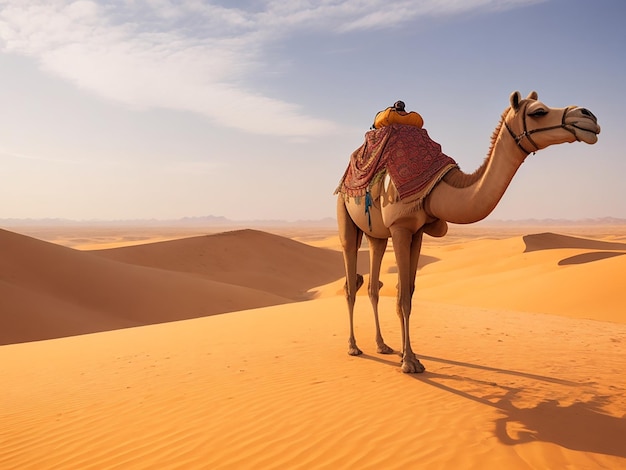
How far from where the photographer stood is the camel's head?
4.27 metres

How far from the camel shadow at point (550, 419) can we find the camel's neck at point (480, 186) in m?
2.05

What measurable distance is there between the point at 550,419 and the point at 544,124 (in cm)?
296

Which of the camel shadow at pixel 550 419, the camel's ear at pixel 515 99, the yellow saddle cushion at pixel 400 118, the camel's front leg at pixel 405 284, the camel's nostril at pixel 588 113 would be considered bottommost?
the camel shadow at pixel 550 419

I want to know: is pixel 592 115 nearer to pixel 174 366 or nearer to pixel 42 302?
pixel 174 366

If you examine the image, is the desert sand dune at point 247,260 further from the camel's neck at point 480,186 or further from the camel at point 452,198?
the camel's neck at point 480,186

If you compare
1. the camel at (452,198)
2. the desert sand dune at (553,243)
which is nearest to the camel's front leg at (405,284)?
the camel at (452,198)

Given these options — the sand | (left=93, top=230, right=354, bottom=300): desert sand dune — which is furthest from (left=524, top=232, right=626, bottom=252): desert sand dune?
the sand

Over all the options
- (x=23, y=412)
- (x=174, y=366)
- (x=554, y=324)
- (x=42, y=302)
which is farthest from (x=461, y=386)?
(x=42, y=302)

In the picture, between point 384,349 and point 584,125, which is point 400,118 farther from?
point 384,349

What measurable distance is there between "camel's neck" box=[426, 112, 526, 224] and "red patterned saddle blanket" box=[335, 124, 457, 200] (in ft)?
0.72

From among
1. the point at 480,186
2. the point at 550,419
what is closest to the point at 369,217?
the point at 480,186

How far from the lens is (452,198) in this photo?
5527mm

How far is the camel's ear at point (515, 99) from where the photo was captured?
4859 millimetres

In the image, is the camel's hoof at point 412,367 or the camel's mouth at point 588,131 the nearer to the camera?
the camel's mouth at point 588,131
